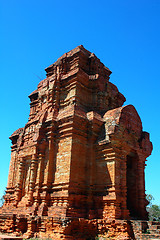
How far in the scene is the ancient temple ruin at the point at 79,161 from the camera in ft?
41.2

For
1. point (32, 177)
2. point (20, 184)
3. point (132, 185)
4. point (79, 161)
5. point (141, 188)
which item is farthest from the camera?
point (20, 184)

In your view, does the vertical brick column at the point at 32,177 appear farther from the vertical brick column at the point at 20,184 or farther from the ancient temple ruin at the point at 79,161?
the vertical brick column at the point at 20,184

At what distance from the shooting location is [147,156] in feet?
53.0

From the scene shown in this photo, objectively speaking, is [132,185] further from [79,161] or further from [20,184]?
[20,184]

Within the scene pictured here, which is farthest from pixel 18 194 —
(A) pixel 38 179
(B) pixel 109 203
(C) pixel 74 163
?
(B) pixel 109 203

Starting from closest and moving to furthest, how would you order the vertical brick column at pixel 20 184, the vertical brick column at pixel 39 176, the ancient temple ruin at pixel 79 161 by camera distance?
the ancient temple ruin at pixel 79 161 → the vertical brick column at pixel 39 176 → the vertical brick column at pixel 20 184

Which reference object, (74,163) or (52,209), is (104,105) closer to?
(74,163)

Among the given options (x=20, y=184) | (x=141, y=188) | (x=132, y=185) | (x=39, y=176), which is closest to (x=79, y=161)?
(x=39, y=176)

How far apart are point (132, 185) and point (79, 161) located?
4005 millimetres

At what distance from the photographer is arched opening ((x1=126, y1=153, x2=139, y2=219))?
14742mm

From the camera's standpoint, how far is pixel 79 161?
45.3 ft

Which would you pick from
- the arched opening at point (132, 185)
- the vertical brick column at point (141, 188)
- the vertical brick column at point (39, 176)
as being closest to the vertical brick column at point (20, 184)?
the vertical brick column at point (39, 176)

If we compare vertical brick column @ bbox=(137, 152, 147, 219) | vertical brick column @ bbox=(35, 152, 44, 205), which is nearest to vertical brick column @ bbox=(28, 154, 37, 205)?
vertical brick column @ bbox=(35, 152, 44, 205)

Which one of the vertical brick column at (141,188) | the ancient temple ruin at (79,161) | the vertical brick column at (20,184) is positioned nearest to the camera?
the ancient temple ruin at (79,161)
